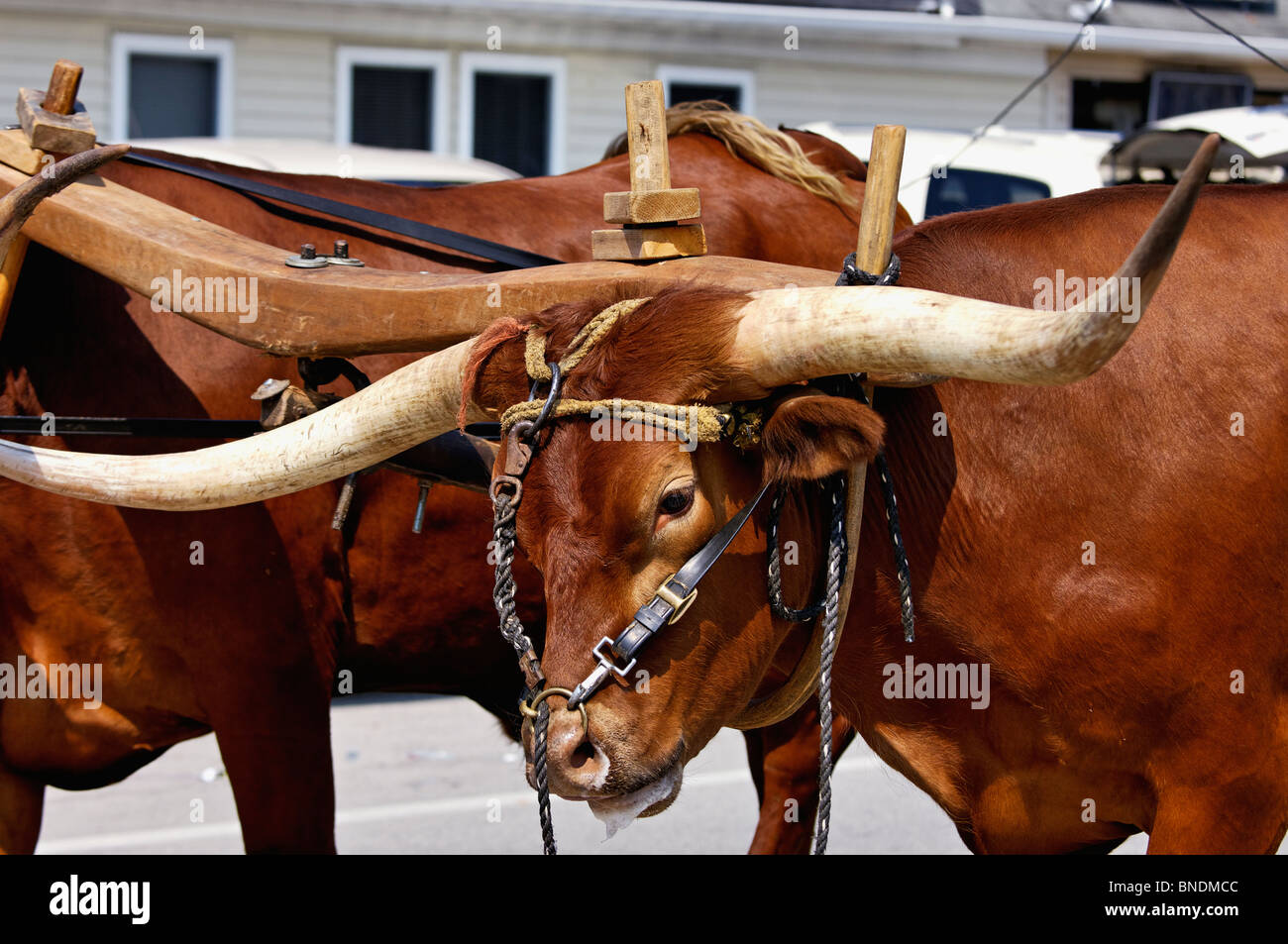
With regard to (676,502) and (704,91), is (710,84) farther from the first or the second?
(676,502)

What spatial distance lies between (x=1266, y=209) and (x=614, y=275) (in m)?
1.37

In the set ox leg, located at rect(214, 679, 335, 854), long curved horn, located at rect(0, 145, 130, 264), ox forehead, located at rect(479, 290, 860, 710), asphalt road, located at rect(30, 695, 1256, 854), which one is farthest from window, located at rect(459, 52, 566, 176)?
ox forehead, located at rect(479, 290, 860, 710)

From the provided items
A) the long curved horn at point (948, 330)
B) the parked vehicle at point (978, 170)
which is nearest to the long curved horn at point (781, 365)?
the long curved horn at point (948, 330)

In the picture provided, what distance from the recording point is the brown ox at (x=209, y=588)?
3.38 metres

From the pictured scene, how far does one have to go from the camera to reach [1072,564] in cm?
275

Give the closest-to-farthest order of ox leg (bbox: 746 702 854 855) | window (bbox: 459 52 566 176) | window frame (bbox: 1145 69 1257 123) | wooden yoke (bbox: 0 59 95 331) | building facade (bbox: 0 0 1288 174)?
1. wooden yoke (bbox: 0 59 95 331)
2. ox leg (bbox: 746 702 854 855)
3. building facade (bbox: 0 0 1288 174)
4. window (bbox: 459 52 566 176)
5. window frame (bbox: 1145 69 1257 123)

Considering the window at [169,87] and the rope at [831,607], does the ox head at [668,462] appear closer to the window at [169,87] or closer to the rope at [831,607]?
the rope at [831,607]

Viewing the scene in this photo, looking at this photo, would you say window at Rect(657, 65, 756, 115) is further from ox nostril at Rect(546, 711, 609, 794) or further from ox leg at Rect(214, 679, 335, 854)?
ox nostril at Rect(546, 711, 609, 794)

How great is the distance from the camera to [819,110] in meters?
15.5

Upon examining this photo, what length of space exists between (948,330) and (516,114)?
513 inches

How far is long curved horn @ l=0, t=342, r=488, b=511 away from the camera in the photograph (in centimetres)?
262

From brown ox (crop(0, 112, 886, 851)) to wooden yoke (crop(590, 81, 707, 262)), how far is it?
774 millimetres

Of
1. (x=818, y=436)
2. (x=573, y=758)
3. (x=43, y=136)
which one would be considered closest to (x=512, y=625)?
(x=573, y=758)
